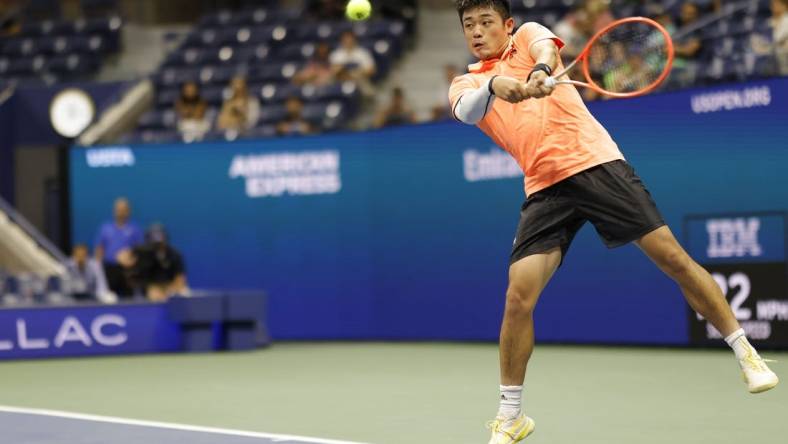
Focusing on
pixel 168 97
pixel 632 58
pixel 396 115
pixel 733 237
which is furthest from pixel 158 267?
pixel 632 58

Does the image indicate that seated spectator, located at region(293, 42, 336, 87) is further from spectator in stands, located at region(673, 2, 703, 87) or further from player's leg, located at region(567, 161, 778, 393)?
player's leg, located at region(567, 161, 778, 393)

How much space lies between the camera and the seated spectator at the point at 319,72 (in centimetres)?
1705

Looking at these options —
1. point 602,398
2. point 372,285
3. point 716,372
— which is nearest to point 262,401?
point 602,398

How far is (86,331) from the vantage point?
13.8 m

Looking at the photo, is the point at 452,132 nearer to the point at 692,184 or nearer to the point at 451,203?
the point at 451,203

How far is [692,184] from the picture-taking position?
471 inches

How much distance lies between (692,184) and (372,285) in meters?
4.16

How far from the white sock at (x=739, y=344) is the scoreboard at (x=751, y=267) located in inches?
223

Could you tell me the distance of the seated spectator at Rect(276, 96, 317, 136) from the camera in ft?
50.4

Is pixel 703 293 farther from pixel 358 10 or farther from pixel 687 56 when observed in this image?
pixel 687 56

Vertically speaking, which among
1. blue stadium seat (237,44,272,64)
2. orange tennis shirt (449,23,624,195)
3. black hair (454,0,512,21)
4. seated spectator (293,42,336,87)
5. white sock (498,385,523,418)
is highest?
blue stadium seat (237,44,272,64)

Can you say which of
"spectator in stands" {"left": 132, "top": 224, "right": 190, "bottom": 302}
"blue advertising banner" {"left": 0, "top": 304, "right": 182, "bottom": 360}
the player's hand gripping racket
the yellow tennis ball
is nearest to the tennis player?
the yellow tennis ball

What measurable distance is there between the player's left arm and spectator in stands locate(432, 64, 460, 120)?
8185 millimetres

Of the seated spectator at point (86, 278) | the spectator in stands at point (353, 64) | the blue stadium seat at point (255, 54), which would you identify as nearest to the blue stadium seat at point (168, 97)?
the blue stadium seat at point (255, 54)
